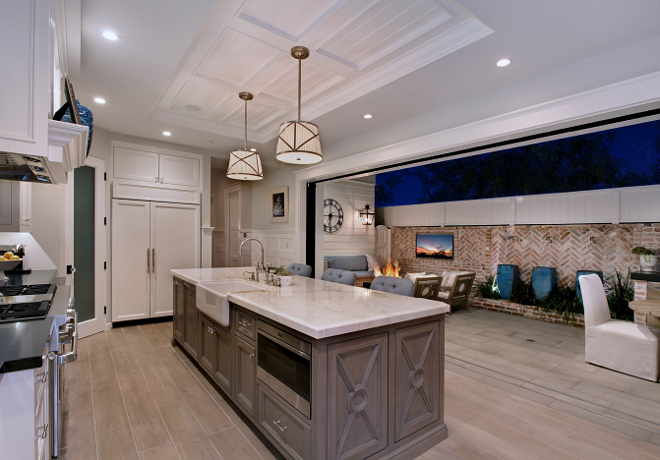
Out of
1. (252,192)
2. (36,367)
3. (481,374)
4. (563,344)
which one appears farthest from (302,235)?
(36,367)

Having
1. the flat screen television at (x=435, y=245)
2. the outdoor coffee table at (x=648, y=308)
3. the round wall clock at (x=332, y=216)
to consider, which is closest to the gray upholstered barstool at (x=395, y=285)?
the outdoor coffee table at (x=648, y=308)

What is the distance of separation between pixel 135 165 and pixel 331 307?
407 cm

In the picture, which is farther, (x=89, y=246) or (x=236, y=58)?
(x=89, y=246)

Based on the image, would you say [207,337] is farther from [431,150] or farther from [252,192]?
[252,192]

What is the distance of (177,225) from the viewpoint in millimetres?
5102

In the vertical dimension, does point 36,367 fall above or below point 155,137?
below

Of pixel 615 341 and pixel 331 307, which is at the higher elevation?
pixel 331 307

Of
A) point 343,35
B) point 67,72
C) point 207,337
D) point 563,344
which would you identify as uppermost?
point 343,35

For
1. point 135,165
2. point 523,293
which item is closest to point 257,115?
point 135,165

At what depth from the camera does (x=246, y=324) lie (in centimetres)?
222

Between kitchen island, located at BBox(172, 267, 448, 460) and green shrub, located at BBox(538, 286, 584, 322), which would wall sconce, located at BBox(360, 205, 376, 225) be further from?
kitchen island, located at BBox(172, 267, 448, 460)

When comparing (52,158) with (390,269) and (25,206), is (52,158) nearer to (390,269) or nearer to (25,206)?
(25,206)

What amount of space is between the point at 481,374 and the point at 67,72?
4387mm

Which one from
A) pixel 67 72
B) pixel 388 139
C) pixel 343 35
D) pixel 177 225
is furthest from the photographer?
pixel 177 225
